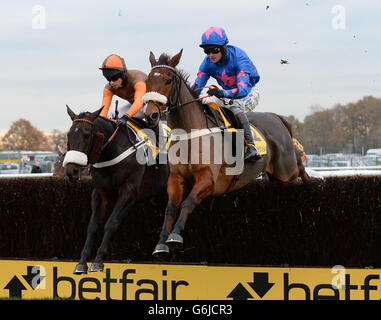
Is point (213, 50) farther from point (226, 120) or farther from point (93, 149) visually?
point (93, 149)

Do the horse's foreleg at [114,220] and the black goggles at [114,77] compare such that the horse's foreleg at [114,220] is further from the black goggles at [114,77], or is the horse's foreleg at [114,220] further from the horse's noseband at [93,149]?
the black goggles at [114,77]

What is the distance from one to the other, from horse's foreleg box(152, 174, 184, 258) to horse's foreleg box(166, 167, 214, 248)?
0.15 m

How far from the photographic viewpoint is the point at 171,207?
6.33 metres

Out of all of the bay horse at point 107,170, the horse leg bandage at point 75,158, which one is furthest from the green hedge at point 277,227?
the horse leg bandage at point 75,158

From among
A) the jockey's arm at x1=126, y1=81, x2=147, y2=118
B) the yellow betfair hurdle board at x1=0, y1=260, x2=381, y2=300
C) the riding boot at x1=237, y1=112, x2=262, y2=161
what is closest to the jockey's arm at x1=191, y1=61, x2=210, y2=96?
the riding boot at x1=237, y1=112, x2=262, y2=161

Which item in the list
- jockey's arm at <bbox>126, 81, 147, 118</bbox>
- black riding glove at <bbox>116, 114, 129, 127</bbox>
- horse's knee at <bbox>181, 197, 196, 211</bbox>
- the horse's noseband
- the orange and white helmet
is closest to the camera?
horse's knee at <bbox>181, 197, 196, 211</bbox>

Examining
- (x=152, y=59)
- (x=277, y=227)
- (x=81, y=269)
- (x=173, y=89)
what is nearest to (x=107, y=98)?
(x=152, y=59)

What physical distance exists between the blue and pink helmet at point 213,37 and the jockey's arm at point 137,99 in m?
1.15

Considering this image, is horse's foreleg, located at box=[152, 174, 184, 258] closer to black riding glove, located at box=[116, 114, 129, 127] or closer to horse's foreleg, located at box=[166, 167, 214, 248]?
horse's foreleg, located at box=[166, 167, 214, 248]

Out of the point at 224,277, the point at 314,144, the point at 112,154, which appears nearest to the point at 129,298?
the point at 224,277

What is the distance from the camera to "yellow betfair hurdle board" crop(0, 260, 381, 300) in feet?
23.1

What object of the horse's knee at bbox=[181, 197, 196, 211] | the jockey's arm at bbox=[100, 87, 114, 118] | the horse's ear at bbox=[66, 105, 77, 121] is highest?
the jockey's arm at bbox=[100, 87, 114, 118]

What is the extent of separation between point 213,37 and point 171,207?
1854 mm

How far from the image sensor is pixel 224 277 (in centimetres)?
724
